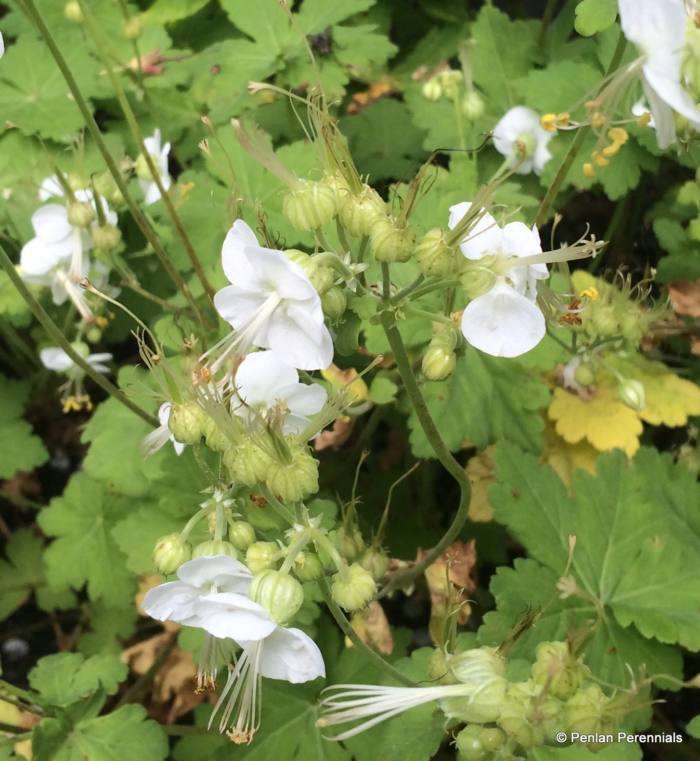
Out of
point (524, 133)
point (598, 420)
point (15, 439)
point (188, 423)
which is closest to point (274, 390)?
point (188, 423)

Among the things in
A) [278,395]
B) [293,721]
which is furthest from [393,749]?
[278,395]

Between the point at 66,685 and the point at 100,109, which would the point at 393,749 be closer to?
the point at 66,685

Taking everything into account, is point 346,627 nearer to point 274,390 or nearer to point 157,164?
point 274,390

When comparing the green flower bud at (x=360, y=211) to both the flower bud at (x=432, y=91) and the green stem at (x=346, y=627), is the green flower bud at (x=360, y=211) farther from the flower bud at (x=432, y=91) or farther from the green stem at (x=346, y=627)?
the flower bud at (x=432, y=91)

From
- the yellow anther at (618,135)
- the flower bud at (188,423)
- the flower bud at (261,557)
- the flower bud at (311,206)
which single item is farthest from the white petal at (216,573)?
the yellow anther at (618,135)

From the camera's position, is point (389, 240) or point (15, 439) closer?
point (389, 240)

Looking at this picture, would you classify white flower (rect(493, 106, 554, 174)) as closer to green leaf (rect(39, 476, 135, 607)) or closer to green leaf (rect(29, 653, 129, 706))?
green leaf (rect(39, 476, 135, 607))

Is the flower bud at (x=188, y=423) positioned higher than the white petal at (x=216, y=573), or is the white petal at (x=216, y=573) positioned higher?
the flower bud at (x=188, y=423)
